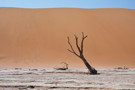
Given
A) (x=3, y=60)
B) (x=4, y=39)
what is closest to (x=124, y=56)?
(x=3, y=60)

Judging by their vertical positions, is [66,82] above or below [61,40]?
below

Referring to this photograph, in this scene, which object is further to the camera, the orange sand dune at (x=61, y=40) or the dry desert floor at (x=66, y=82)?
the orange sand dune at (x=61, y=40)

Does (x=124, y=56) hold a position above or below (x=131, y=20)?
below

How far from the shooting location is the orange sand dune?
14938 millimetres

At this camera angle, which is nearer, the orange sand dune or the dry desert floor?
the dry desert floor

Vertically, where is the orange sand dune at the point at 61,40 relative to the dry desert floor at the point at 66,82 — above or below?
above

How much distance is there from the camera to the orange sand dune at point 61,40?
588 inches

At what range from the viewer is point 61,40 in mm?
18531

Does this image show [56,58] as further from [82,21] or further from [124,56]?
[82,21]

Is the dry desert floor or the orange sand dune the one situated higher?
the orange sand dune

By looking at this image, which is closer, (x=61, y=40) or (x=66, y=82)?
(x=66, y=82)

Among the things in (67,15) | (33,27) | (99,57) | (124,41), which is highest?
(67,15)

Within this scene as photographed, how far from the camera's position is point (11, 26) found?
2145 cm

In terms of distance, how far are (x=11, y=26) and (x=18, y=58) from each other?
7.45 metres
